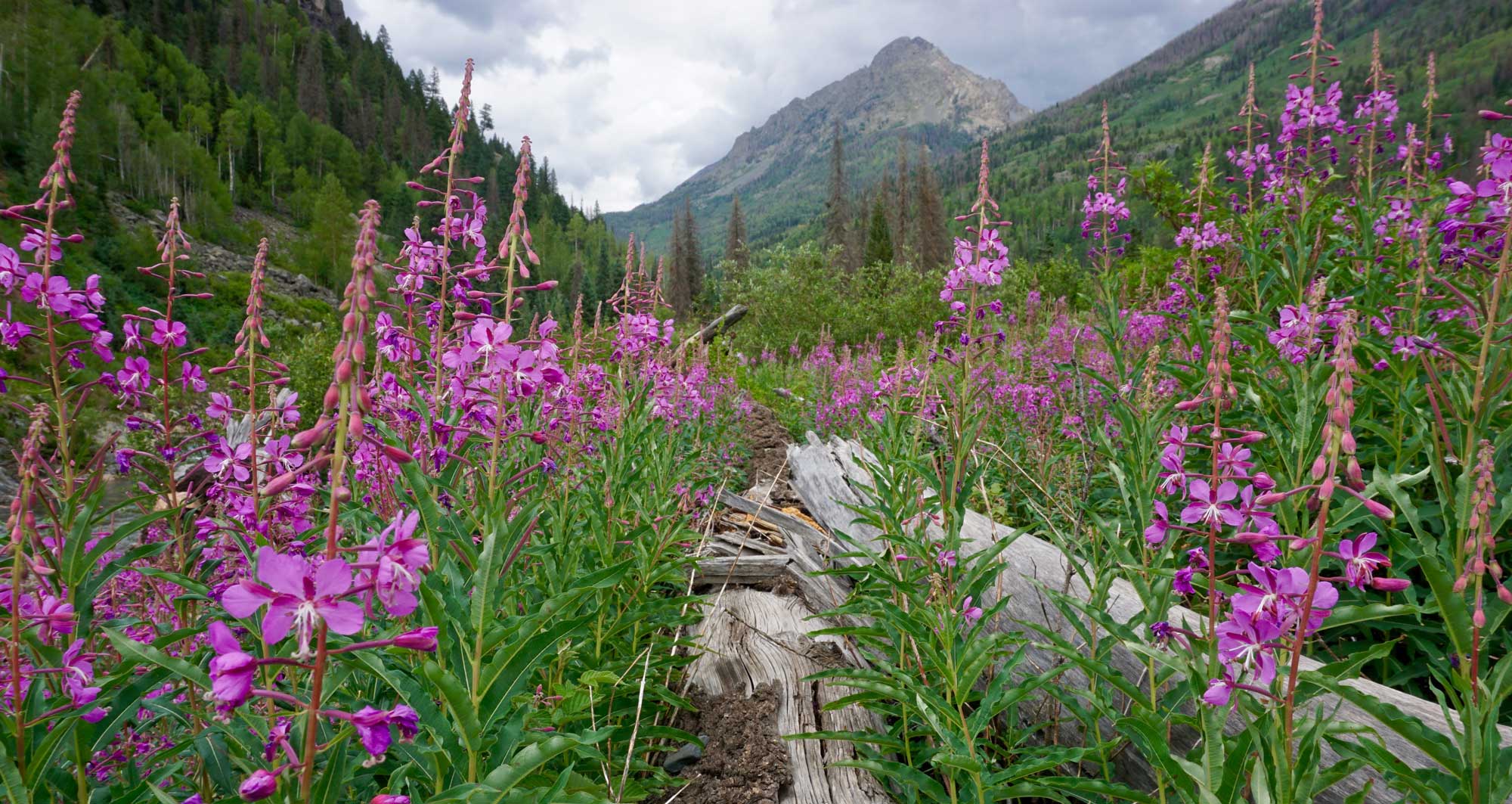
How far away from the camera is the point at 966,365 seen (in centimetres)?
251

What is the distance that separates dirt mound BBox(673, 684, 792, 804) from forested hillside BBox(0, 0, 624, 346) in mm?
20461

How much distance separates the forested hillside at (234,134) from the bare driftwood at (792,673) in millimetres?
19751

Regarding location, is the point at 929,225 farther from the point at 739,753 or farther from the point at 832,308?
the point at 739,753

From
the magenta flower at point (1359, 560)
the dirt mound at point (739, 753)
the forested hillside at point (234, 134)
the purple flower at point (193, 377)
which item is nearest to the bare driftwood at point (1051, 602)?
the magenta flower at point (1359, 560)

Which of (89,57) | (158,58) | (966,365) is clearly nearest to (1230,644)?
(966,365)

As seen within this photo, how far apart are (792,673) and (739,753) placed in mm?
596

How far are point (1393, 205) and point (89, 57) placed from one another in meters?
80.4

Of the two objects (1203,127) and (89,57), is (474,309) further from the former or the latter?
(1203,127)

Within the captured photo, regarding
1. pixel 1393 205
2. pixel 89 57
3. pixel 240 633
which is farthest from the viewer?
pixel 89 57

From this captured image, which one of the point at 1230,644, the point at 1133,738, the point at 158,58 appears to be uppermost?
the point at 158,58

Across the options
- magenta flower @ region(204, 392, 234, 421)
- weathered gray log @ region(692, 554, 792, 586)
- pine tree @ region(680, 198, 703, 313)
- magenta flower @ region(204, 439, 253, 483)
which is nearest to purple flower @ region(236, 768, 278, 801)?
magenta flower @ region(204, 439, 253, 483)

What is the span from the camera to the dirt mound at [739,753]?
234 centimetres

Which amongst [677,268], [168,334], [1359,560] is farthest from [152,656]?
[677,268]

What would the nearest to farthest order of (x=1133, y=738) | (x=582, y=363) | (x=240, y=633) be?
(x=1133, y=738) → (x=240, y=633) → (x=582, y=363)
